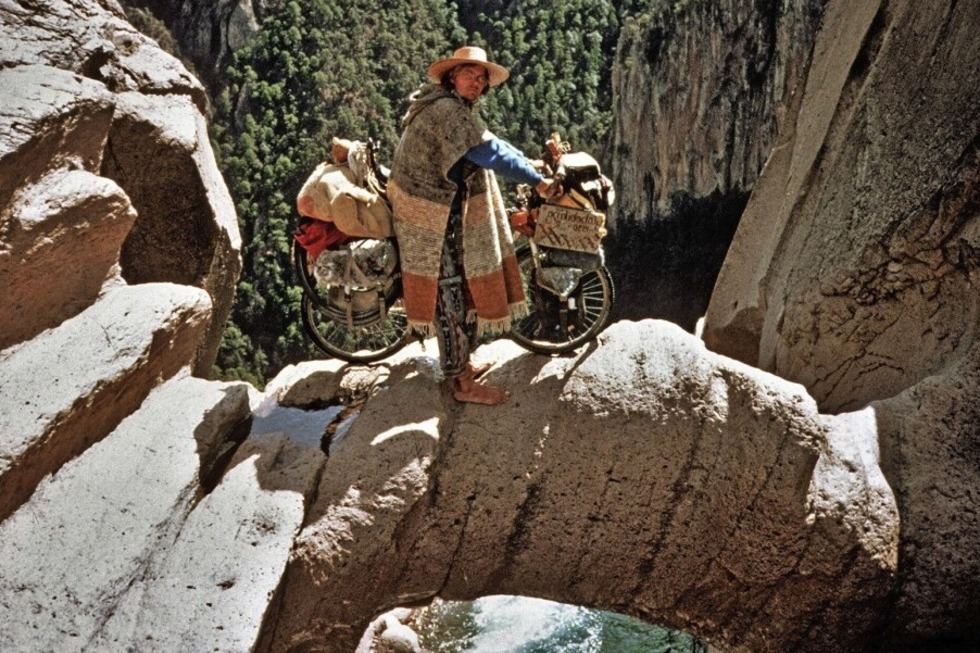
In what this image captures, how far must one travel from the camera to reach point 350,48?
1535 inches

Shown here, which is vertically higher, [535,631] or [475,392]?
[475,392]

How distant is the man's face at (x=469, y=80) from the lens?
15.9 feet

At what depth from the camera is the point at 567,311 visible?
17.8 feet

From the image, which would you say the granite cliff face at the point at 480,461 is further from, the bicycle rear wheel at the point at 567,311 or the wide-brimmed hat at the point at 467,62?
the wide-brimmed hat at the point at 467,62

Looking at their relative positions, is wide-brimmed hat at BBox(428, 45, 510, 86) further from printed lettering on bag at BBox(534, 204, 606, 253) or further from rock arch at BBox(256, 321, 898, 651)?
rock arch at BBox(256, 321, 898, 651)

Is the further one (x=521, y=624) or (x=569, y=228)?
(x=521, y=624)

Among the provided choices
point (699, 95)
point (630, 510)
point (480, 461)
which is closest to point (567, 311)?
point (480, 461)

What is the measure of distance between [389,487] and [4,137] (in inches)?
98.4

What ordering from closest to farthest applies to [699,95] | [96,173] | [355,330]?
→ [96,173]
[355,330]
[699,95]

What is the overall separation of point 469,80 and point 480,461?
6.05ft

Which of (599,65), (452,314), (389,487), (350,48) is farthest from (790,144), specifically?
(599,65)

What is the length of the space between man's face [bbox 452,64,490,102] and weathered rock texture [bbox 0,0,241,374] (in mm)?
1931

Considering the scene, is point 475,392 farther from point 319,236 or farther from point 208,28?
point 208,28

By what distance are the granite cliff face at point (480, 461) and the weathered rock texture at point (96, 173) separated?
2 cm
